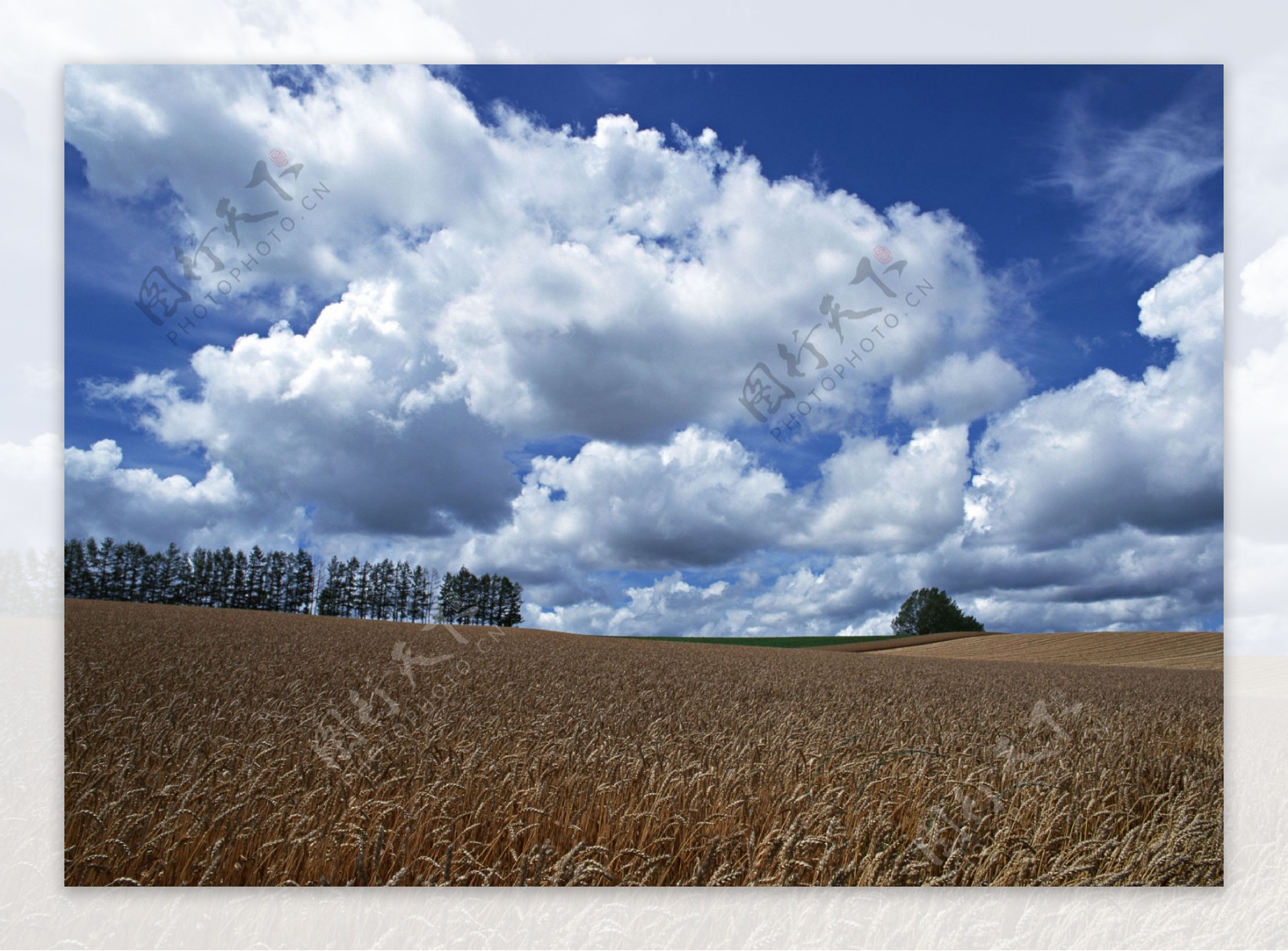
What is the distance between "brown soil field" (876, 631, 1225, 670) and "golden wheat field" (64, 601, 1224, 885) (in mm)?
24130

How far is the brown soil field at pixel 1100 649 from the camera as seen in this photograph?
27.6 m

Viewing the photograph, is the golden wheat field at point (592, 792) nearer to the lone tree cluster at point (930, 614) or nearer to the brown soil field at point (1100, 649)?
the brown soil field at point (1100, 649)

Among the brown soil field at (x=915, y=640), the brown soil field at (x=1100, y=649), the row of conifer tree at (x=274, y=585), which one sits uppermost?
the row of conifer tree at (x=274, y=585)

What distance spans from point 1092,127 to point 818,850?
5157mm

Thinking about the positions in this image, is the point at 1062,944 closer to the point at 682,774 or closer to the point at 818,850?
the point at 818,850

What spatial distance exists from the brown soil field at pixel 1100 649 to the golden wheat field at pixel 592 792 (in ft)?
79.2

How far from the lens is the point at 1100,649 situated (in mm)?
33656

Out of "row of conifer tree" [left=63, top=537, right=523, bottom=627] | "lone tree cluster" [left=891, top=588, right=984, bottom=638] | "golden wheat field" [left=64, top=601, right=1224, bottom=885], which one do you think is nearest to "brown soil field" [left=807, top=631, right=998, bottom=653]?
"lone tree cluster" [left=891, top=588, right=984, bottom=638]

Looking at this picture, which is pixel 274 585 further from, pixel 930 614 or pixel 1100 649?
pixel 930 614

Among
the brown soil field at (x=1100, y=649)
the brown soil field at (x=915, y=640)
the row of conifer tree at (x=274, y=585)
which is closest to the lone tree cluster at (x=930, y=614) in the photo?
the brown soil field at (x=915, y=640)

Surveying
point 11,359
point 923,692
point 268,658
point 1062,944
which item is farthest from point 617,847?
point 923,692

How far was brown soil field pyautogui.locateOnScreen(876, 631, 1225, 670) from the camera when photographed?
2759cm

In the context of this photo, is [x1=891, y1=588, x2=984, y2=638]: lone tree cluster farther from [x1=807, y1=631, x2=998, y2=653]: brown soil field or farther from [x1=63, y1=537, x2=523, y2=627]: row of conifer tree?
[x1=63, y1=537, x2=523, y2=627]: row of conifer tree

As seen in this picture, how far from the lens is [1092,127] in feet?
16.9
